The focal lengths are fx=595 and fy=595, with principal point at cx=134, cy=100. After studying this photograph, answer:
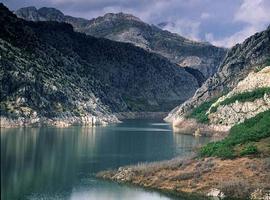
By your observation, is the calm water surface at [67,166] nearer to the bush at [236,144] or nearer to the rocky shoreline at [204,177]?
the rocky shoreline at [204,177]

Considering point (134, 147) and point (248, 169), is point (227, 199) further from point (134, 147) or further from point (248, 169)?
point (134, 147)

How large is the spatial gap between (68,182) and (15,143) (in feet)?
193

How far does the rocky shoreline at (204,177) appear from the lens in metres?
112

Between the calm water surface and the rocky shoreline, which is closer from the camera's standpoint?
the calm water surface

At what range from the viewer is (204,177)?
402 ft

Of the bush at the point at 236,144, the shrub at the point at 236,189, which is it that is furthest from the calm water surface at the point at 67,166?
the bush at the point at 236,144

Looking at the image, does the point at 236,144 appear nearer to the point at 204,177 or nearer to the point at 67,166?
the point at 204,177

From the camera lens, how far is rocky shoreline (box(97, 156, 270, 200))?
111812 millimetres

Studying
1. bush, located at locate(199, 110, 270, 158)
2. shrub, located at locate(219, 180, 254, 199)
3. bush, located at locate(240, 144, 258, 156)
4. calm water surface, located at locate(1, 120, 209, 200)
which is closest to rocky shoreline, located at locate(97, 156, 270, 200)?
shrub, located at locate(219, 180, 254, 199)

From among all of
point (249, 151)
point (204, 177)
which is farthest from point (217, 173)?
point (249, 151)

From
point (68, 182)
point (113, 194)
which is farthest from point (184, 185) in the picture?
point (68, 182)

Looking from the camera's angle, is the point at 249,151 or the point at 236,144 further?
the point at 236,144

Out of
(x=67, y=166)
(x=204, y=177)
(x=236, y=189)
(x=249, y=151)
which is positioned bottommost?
(x=236, y=189)

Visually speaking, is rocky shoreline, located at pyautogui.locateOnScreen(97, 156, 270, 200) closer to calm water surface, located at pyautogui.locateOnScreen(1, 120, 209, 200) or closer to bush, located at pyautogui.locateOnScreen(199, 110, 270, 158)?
bush, located at pyautogui.locateOnScreen(199, 110, 270, 158)
